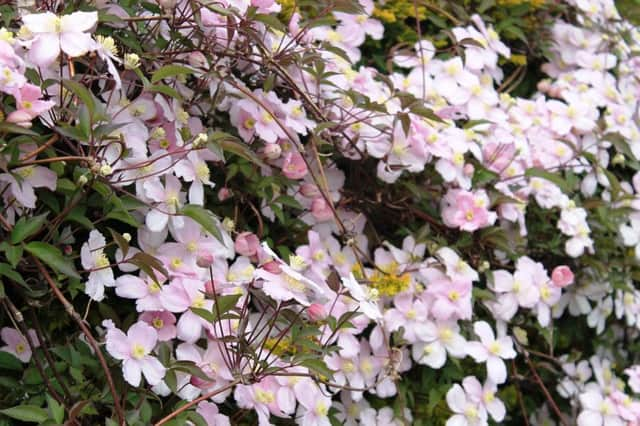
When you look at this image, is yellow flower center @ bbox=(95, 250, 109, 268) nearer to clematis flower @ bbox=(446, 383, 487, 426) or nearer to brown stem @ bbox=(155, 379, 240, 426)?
brown stem @ bbox=(155, 379, 240, 426)

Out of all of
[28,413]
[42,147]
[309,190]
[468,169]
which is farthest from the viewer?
[468,169]

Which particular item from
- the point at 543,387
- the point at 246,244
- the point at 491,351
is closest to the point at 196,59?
the point at 246,244

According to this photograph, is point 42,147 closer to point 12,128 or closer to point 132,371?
point 12,128

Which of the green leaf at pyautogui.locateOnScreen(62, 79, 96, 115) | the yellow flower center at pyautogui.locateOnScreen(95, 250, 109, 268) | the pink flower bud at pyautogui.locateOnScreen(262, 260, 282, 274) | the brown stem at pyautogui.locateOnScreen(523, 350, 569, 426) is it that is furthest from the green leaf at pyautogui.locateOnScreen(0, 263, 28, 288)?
the brown stem at pyautogui.locateOnScreen(523, 350, 569, 426)

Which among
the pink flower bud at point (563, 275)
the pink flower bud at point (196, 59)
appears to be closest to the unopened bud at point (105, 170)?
the pink flower bud at point (196, 59)

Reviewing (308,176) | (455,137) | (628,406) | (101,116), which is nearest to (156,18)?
(101,116)

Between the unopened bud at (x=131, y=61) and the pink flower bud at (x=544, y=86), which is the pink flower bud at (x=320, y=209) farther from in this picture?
the pink flower bud at (x=544, y=86)

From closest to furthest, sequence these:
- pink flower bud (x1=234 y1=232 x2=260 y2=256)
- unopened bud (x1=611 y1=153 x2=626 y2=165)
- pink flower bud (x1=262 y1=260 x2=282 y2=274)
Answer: pink flower bud (x1=262 y1=260 x2=282 y2=274) → pink flower bud (x1=234 y1=232 x2=260 y2=256) → unopened bud (x1=611 y1=153 x2=626 y2=165)
